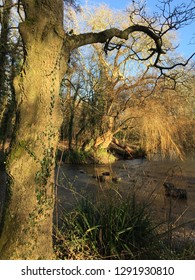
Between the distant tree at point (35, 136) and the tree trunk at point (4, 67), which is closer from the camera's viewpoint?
the distant tree at point (35, 136)

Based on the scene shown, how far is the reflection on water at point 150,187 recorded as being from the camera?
436cm

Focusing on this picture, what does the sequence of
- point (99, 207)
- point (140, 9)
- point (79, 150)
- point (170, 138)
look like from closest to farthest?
point (99, 207)
point (140, 9)
point (170, 138)
point (79, 150)

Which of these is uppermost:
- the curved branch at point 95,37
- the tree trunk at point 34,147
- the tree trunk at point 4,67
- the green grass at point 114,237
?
the tree trunk at point 4,67

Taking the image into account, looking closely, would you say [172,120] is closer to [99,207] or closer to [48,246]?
[99,207]

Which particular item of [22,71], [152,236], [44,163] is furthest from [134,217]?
[22,71]

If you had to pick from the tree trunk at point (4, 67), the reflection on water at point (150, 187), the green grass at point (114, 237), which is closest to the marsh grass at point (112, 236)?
the green grass at point (114, 237)

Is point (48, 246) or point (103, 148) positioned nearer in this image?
point (48, 246)

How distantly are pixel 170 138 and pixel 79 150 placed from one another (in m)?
6.60

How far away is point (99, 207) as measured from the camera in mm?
4164

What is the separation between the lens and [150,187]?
18.1 feet

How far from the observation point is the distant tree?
308 centimetres

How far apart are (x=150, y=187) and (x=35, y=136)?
120 inches

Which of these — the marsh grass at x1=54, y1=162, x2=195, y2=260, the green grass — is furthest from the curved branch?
the green grass

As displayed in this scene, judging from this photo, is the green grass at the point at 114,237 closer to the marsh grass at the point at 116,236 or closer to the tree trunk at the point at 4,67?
the marsh grass at the point at 116,236
